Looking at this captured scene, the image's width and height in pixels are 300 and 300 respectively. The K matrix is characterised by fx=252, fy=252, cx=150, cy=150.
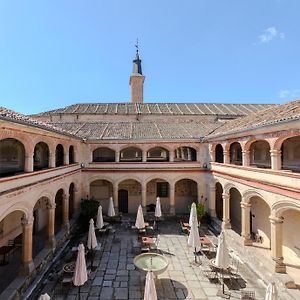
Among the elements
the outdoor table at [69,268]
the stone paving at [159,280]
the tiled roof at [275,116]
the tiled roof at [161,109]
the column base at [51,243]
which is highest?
the tiled roof at [161,109]

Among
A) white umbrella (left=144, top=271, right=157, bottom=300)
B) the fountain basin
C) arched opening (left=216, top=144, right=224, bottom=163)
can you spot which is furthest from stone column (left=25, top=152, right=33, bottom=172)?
arched opening (left=216, top=144, right=224, bottom=163)

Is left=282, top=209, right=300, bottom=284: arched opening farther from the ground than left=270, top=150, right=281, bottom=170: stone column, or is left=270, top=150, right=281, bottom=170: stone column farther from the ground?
left=270, top=150, right=281, bottom=170: stone column

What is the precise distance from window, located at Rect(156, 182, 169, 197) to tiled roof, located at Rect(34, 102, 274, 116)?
9.42 meters

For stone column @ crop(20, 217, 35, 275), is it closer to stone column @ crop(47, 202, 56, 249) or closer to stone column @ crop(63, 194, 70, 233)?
stone column @ crop(47, 202, 56, 249)

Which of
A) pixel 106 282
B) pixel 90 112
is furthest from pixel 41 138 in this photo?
pixel 90 112

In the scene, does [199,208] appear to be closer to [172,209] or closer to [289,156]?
[172,209]

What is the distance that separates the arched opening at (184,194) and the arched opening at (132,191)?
11.3 feet

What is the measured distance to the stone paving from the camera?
10.4 metres

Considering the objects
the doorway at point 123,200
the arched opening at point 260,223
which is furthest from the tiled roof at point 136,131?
the arched opening at point 260,223

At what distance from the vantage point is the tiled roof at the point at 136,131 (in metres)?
20.9

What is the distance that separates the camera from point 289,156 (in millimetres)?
15891

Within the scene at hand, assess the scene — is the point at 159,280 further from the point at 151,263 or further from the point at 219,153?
the point at 219,153

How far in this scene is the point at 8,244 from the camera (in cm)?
1440

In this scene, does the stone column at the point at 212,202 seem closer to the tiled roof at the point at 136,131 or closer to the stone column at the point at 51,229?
the tiled roof at the point at 136,131
